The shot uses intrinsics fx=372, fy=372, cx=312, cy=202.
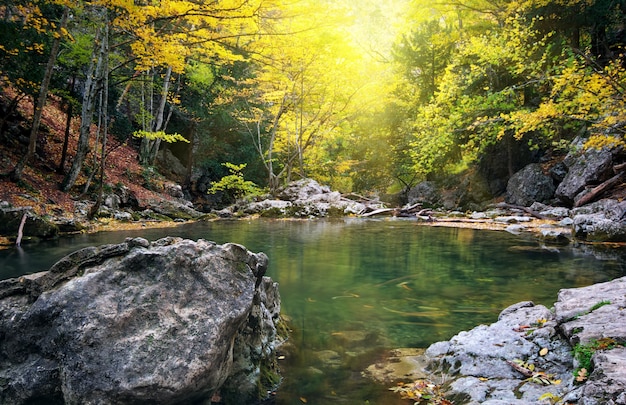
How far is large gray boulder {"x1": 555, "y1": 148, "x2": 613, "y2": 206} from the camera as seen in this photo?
39.7 ft

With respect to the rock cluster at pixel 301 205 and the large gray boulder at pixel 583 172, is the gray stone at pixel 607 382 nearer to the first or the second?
the large gray boulder at pixel 583 172

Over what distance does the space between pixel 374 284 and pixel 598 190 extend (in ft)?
32.3

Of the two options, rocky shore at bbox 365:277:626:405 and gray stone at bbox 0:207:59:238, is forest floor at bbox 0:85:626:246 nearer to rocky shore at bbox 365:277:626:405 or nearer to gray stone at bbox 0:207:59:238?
gray stone at bbox 0:207:59:238

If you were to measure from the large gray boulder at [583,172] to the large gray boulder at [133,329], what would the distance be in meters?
13.3

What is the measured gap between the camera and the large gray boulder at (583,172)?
12.1m

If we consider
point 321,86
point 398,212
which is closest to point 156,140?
point 321,86

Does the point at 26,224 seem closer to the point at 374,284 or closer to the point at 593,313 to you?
the point at 374,284

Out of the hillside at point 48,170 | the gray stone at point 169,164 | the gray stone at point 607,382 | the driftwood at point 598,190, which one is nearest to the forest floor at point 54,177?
the hillside at point 48,170

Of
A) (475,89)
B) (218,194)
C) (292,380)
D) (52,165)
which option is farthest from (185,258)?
(218,194)

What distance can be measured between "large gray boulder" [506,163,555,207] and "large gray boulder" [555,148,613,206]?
3.82ft

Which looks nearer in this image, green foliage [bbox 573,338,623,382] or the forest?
green foliage [bbox 573,338,623,382]

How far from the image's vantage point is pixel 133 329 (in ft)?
7.64

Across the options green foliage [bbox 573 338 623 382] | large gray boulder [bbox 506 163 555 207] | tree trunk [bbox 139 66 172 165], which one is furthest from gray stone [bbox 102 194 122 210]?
large gray boulder [bbox 506 163 555 207]

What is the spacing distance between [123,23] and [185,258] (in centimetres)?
701
